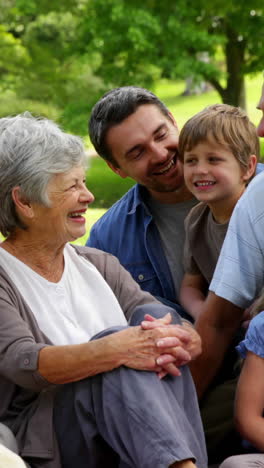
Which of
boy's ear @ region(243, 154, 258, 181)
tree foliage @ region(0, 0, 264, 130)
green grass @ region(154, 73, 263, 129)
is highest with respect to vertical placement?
boy's ear @ region(243, 154, 258, 181)

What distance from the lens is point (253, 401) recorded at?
2.69 meters

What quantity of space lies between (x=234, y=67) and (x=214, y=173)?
12207 millimetres

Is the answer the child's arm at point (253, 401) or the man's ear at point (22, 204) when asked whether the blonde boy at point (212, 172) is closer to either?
the child's arm at point (253, 401)

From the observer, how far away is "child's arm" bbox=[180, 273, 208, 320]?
348 cm

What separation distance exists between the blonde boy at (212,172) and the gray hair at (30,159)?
0.67 metres

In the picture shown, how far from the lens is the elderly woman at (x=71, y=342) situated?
8.30ft

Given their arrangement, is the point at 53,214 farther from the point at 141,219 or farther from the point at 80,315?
the point at 141,219

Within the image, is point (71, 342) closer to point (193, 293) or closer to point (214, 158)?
point (193, 293)

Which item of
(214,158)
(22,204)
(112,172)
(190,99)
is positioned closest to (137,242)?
(214,158)

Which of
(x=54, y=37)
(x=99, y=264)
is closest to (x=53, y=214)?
(x=99, y=264)

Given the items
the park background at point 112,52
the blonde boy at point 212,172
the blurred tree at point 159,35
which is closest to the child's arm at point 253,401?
the blonde boy at point 212,172

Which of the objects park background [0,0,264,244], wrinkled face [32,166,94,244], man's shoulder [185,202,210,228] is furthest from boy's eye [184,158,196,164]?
park background [0,0,264,244]

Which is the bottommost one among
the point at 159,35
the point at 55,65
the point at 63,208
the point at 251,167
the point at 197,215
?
the point at 55,65

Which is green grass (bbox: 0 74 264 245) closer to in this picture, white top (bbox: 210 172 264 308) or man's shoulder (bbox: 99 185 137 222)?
man's shoulder (bbox: 99 185 137 222)
